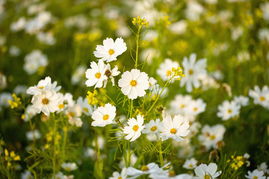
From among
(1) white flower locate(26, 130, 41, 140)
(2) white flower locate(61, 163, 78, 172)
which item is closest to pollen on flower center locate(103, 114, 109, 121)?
(2) white flower locate(61, 163, 78, 172)

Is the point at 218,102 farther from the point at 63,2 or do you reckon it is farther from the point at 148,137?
the point at 63,2

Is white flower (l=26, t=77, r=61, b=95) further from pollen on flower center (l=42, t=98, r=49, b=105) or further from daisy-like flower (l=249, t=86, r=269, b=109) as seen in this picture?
daisy-like flower (l=249, t=86, r=269, b=109)

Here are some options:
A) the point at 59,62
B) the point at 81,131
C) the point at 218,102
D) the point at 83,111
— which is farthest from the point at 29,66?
the point at 218,102

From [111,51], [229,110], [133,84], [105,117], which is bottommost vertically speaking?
[229,110]

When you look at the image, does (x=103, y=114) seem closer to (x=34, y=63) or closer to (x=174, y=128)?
(x=174, y=128)

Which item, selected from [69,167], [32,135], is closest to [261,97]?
[69,167]

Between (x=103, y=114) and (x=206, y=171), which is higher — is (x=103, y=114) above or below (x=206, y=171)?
above

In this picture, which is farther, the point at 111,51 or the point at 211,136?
the point at 211,136
